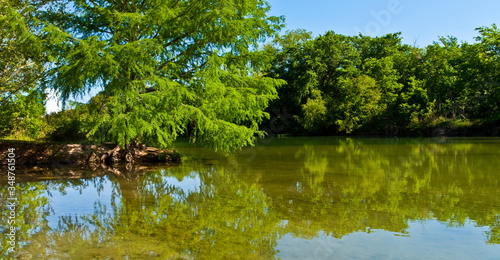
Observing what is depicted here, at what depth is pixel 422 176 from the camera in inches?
339

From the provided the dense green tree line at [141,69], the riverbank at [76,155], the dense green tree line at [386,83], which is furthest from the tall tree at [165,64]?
the dense green tree line at [386,83]

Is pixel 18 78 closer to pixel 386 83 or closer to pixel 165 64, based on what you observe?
pixel 165 64

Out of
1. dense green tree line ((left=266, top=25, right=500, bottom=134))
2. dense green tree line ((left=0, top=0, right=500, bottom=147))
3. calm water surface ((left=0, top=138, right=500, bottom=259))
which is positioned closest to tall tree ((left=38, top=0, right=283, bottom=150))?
dense green tree line ((left=0, top=0, right=500, bottom=147))

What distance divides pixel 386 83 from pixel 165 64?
30.4 meters

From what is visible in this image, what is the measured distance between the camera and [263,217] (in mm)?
5035

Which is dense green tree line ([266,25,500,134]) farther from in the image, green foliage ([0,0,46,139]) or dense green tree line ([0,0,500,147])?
green foliage ([0,0,46,139])

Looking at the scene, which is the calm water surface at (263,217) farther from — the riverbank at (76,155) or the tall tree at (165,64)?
the riverbank at (76,155)

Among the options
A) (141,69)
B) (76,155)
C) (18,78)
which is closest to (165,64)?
(141,69)

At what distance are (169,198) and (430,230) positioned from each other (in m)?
4.26

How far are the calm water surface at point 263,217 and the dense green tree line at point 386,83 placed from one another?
27965 millimetres

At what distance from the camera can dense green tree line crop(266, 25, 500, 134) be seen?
32.4 metres

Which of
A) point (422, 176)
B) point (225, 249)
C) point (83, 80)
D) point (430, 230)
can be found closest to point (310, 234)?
point (225, 249)

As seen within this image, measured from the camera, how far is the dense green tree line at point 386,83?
3241 centimetres

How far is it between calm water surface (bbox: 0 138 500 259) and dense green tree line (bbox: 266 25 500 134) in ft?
91.7
